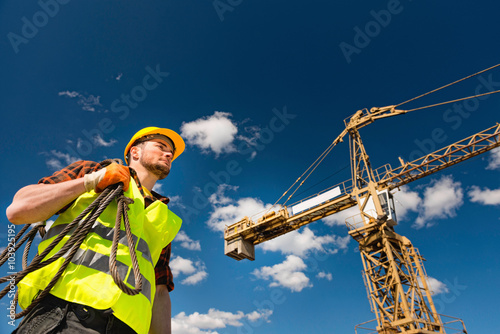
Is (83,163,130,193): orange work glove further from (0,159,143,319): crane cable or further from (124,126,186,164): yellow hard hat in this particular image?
(124,126,186,164): yellow hard hat

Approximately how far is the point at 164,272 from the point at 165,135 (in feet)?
4.38

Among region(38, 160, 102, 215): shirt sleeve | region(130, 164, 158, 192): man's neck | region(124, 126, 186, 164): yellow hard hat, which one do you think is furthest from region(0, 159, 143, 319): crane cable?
region(124, 126, 186, 164): yellow hard hat

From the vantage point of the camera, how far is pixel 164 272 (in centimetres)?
235

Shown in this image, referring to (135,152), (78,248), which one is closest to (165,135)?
(135,152)

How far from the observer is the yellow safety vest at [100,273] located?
1.35 meters

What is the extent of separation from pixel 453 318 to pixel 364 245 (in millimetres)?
5596

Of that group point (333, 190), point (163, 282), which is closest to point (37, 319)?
point (163, 282)

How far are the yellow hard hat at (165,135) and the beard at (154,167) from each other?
32 cm

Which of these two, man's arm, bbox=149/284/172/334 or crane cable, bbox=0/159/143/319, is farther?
man's arm, bbox=149/284/172/334

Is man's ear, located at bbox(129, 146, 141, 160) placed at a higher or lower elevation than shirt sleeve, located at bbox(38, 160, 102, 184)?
higher

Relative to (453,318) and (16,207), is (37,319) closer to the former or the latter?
(16,207)

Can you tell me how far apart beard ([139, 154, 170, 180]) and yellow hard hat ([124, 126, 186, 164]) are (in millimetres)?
322

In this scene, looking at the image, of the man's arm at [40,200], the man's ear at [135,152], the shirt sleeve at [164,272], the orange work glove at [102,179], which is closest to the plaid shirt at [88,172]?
the shirt sleeve at [164,272]

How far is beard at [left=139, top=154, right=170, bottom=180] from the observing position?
2441 millimetres
